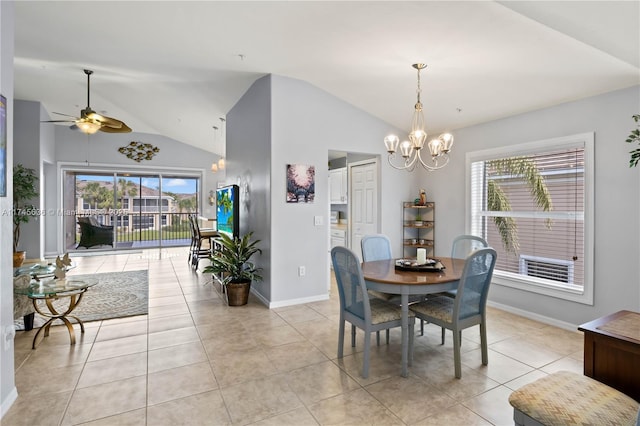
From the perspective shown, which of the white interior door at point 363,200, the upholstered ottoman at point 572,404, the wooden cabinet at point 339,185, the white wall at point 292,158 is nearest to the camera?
the upholstered ottoman at point 572,404

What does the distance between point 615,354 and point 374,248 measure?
2.18m

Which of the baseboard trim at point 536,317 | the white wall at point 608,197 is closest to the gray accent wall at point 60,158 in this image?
the baseboard trim at point 536,317

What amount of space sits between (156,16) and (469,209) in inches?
168

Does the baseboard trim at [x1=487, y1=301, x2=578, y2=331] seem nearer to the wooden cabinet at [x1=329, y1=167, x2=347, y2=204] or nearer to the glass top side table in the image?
the wooden cabinet at [x1=329, y1=167, x2=347, y2=204]

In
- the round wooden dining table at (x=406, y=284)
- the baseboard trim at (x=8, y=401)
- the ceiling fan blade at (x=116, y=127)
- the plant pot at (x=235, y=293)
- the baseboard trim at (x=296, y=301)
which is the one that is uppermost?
the ceiling fan blade at (x=116, y=127)

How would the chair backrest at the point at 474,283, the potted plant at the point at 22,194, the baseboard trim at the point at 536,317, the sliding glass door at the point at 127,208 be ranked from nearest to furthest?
the chair backrest at the point at 474,283, the baseboard trim at the point at 536,317, the potted plant at the point at 22,194, the sliding glass door at the point at 127,208

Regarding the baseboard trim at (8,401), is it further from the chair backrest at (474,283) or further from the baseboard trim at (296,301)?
the chair backrest at (474,283)

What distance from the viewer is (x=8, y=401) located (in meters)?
2.12

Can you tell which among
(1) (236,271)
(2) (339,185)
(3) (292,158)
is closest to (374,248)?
(3) (292,158)

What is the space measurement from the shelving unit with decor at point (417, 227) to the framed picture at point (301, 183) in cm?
167

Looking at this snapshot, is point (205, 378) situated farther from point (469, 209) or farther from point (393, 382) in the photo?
point (469, 209)

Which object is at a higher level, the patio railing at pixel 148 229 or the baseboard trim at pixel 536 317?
the patio railing at pixel 148 229

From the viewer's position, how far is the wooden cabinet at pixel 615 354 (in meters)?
1.61

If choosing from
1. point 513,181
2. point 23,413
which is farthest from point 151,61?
point 513,181
